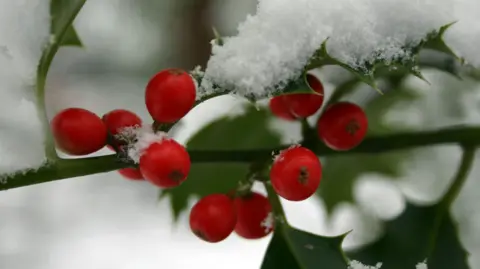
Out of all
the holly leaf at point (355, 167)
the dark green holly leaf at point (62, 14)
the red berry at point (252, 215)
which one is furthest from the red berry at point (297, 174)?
the holly leaf at point (355, 167)

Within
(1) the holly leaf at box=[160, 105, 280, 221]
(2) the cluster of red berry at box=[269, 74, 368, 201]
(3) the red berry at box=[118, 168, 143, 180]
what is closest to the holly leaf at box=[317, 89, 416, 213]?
(1) the holly leaf at box=[160, 105, 280, 221]

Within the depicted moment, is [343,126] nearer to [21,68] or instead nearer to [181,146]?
[181,146]

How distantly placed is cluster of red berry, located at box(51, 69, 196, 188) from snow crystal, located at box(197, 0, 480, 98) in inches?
1.5

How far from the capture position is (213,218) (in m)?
0.54

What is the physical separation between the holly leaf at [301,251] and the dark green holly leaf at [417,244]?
0.27 feet

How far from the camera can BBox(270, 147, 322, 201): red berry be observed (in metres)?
0.50

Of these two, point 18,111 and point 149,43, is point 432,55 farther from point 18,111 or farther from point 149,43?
point 149,43

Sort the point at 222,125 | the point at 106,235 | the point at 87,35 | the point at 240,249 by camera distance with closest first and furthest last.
Result: the point at 222,125, the point at 240,249, the point at 106,235, the point at 87,35

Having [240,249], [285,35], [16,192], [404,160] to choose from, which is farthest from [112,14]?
[285,35]

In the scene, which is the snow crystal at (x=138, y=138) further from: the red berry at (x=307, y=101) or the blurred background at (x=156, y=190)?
the blurred background at (x=156, y=190)

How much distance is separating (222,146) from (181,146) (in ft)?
1.26

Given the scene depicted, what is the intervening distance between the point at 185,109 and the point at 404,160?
69 cm

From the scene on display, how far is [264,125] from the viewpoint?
930mm

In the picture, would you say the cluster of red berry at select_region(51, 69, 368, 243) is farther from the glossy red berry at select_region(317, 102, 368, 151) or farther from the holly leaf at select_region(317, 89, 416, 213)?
the holly leaf at select_region(317, 89, 416, 213)
